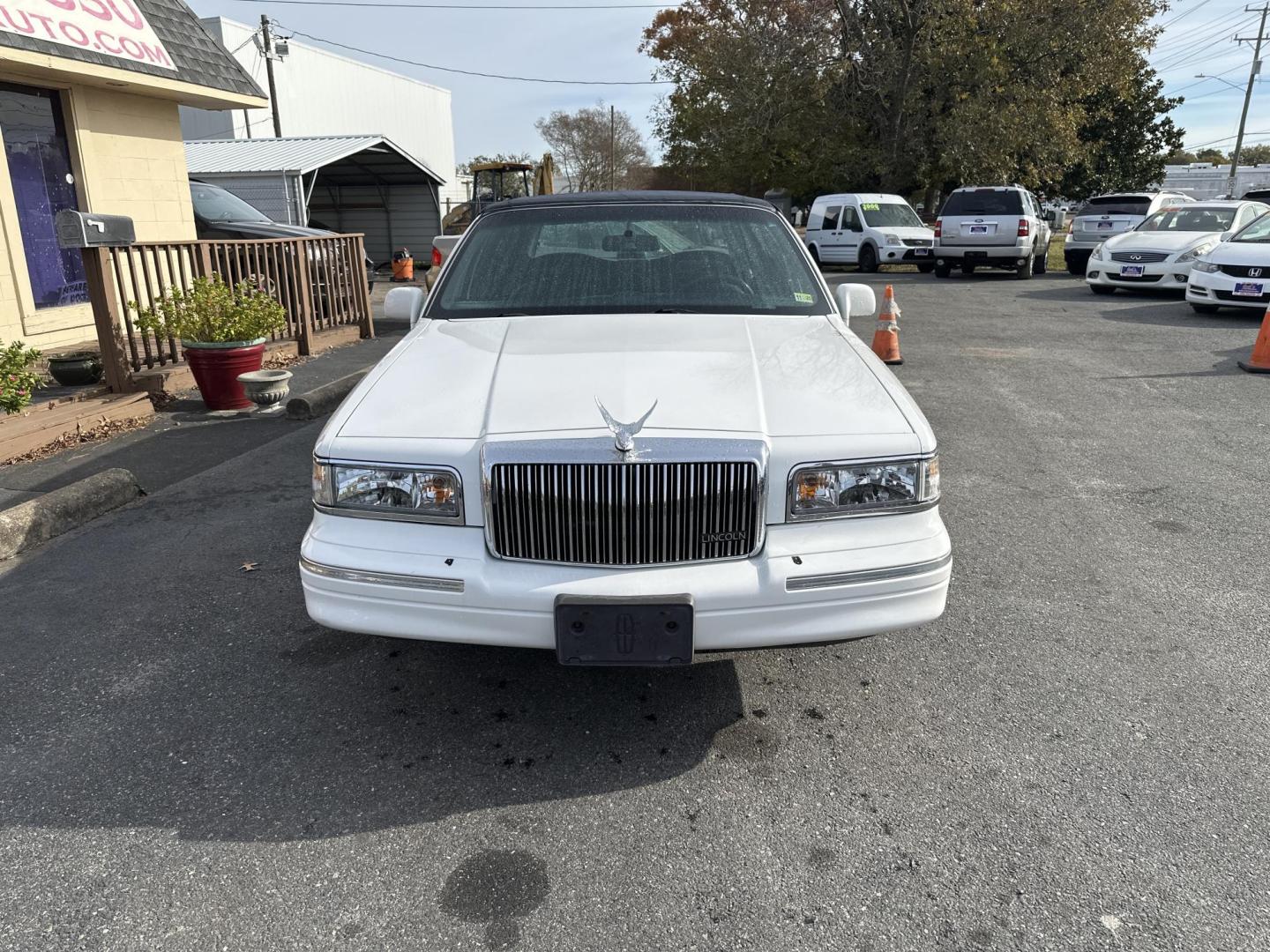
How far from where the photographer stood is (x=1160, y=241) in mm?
15250

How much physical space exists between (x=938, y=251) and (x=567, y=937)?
791 inches

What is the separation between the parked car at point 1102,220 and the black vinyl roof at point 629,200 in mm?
18439

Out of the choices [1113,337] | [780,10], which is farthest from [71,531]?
[780,10]

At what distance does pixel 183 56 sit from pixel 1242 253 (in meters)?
13.9

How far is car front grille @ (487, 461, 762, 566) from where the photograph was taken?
2.69m

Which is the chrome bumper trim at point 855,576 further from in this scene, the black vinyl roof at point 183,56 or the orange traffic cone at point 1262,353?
the black vinyl roof at point 183,56

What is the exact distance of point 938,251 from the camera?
20.0 metres

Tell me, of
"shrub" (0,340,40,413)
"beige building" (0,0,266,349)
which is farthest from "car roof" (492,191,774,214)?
"beige building" (0,0,266,349)

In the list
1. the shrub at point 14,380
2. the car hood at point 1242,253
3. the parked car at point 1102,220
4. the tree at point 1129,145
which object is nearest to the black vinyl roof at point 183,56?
the shrub at point 14,380

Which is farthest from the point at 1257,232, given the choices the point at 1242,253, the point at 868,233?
the point at 868,233

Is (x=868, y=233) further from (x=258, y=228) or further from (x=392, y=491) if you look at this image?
(x=392, y=491)

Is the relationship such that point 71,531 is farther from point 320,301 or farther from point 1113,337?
point 1113,337

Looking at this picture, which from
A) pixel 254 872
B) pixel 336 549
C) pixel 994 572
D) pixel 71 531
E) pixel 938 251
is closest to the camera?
pixel 254 872

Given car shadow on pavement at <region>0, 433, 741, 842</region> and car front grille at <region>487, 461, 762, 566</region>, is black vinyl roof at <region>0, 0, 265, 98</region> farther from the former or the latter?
A: car front grille at <region>487, 461, 762, 566</region>
